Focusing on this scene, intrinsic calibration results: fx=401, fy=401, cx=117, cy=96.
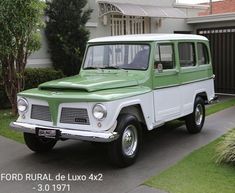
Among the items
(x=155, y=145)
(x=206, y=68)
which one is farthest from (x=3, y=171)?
(x=206, y=68)

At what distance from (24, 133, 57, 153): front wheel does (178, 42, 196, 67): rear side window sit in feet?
9.92

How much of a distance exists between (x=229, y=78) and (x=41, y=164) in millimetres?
10548

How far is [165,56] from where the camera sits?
7.53m

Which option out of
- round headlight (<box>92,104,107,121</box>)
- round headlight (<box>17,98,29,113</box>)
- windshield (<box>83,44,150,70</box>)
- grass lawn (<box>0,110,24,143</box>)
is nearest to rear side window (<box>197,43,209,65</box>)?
windshield (<box>83,44,150,70</box>)

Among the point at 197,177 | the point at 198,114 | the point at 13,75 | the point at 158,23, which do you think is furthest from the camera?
the point at 158,23

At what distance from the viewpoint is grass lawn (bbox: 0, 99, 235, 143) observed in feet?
28.1

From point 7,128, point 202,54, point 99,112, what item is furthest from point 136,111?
point 7,128

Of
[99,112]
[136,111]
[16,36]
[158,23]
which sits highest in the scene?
[158,23]

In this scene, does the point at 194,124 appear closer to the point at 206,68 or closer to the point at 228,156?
the point at 206,68

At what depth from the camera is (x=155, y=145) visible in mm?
7801

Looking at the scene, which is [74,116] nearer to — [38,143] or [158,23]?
[38,143]

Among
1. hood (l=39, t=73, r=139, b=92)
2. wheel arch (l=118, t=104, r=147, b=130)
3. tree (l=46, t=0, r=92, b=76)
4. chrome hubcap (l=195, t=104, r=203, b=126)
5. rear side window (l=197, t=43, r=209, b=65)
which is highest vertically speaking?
tree (l=46, t=0, r=92, b=76)

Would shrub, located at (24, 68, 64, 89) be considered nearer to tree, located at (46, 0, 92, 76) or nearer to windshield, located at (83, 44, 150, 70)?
tree, located at (46, 0, 92, 76)

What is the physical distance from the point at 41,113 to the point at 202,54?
14.2 ft
